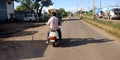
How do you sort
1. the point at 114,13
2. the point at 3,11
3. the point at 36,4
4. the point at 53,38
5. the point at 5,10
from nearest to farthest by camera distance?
the point at 53,38 → the point at 3,11 → the point at 5,10 → the point at 114,13 → the point at 36,4

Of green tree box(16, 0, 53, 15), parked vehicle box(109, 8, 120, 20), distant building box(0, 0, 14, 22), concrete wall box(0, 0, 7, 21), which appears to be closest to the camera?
concrete wall box(0, 0, 7, 21)

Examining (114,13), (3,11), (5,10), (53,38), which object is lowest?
(53,38)

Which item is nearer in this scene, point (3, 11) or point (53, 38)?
point (53, 38)

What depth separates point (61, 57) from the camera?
1051cm

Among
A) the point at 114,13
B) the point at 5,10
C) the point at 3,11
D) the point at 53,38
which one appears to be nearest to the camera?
the point at 53,38

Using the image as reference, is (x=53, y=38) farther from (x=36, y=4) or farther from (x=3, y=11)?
(x=36, y=4)

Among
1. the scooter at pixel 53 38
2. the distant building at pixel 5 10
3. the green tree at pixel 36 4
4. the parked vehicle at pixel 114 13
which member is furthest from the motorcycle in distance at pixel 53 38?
the green tree at pixel 36 4

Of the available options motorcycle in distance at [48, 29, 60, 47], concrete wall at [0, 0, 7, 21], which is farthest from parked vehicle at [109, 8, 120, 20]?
motorcycle in distance at [48, 29, 60, 47]

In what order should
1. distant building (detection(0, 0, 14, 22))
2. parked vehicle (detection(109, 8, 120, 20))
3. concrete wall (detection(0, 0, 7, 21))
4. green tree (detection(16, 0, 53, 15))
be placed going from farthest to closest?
green tree (detection(16, 0, 53, 15)) < parked vehicle (detection(109, 8, 120, 20)) < distant building (detection(0, 0, 14, 22)) < concrete wall (detection(0, 0, 7, 21))

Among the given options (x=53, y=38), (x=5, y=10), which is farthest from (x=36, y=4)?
(x=53, y=38)

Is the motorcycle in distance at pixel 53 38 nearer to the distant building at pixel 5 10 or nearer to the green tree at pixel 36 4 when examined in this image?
the distant building at pixel 5 10

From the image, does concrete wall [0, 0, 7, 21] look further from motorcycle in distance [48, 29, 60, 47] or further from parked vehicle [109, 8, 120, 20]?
motorcycle in distance [48, 29, 60, 47]

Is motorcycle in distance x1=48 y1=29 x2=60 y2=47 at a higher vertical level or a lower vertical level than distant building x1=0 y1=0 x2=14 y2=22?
lower

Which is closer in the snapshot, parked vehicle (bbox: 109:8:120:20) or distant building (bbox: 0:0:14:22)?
distant building (bbox: 0:0:14:22)
